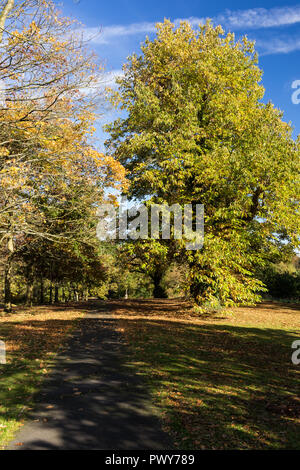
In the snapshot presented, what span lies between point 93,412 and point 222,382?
11.0ft

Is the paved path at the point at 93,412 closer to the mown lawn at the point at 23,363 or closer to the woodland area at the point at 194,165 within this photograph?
the mown lawn at the point at 23,363

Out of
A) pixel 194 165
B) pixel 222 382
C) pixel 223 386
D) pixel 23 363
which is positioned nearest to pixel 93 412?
pixel 223 386

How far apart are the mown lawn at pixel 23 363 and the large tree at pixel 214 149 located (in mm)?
7710

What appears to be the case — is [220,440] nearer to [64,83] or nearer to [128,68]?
[64,83]

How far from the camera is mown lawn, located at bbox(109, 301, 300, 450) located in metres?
5.27

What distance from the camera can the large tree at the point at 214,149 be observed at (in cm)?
1639

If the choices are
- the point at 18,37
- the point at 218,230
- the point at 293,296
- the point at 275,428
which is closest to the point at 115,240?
the point at 218,230

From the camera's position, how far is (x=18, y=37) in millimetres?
8773

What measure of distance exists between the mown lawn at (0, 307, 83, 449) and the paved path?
0.92ft

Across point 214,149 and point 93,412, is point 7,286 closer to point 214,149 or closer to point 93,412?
point 214,149

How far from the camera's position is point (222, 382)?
7766 mm

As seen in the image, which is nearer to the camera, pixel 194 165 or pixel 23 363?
pixel 23 363

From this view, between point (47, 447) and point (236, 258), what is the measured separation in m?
13.3

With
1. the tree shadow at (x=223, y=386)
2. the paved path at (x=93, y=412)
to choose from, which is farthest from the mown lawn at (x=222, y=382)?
the paved path at (x=93, y=412)
